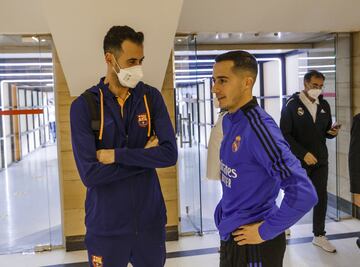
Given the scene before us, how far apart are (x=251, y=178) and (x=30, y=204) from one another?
4895 millimetres

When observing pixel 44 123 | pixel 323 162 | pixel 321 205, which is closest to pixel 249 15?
pixel 323 162

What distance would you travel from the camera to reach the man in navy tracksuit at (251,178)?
4.86 ft

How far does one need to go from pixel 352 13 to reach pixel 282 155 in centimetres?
312

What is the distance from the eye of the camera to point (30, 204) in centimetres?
573

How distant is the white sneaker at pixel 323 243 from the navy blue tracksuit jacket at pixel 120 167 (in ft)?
8.07

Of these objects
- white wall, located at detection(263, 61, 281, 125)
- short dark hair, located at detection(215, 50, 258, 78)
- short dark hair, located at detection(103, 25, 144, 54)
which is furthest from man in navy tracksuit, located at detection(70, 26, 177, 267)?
white wall, located at detection(263, 61, 281, 125)

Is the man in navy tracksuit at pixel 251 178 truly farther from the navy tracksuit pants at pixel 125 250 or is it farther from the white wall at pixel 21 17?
the white wall at pixel 21 17

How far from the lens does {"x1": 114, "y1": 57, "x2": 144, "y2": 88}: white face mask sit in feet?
6.16

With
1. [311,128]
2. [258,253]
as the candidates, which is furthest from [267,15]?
[258,253]

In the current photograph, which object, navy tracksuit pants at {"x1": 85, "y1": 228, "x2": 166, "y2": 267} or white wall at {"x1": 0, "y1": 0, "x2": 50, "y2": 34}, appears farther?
white wall at {"x1": 0, "y1": 0, "x2": 50, "y2": 34}

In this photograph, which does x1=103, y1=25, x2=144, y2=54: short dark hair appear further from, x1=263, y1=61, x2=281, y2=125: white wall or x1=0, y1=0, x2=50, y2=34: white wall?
x1=263, y1=61, x2=281, y2=125: white wall

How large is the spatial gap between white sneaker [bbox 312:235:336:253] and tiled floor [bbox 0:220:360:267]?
0.14ft

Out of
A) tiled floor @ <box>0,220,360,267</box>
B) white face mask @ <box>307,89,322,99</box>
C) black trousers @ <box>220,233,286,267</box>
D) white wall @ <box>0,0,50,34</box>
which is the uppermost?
white wall @ <box>0,0,50,34</box>

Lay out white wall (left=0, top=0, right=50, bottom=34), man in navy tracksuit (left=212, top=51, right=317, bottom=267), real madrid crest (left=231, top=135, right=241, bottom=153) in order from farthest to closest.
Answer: white wall (left=0, top=0, right=50, bottom=34) < real madrid crest (left=231, top=135, right=241, bottom=153) < man in navy tracksuit (left=212, top=51, right=317, bottom=267)
